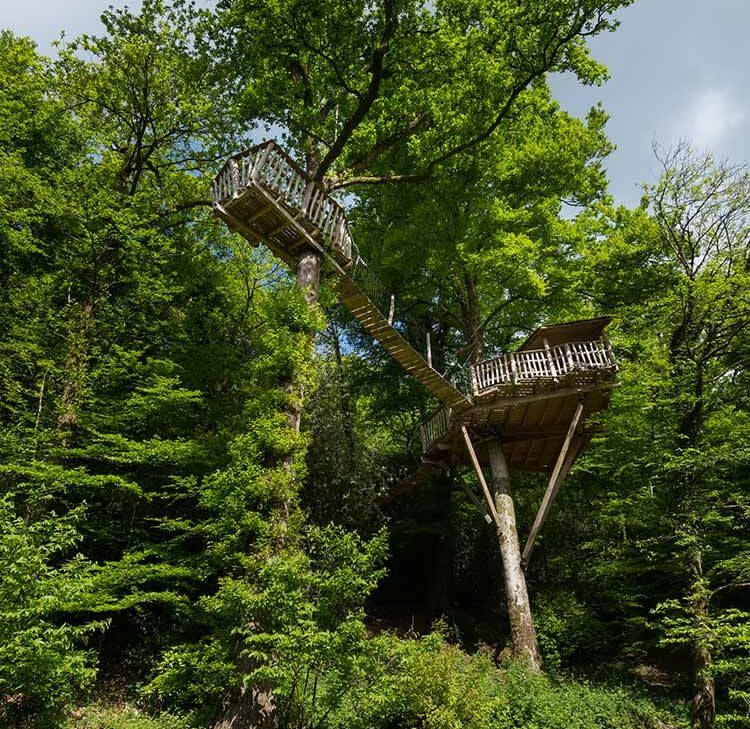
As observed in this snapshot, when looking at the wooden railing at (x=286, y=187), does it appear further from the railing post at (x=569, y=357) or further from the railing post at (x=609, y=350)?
the railing post at (x=609, y=350)

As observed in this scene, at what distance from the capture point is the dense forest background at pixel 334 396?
592cm

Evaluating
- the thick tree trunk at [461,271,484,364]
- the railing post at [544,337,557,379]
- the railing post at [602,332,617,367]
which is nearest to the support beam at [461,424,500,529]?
the railing post at [544,337,557,379]

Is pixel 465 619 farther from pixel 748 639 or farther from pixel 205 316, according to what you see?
pixel 205 316

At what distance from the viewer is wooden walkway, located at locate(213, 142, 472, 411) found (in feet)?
27.3

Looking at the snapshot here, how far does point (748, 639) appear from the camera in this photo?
260 inches

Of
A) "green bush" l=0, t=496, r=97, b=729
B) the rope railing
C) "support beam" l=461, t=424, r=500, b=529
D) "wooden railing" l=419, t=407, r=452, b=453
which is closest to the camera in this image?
"green bush" l=0, t=496, r=97, b=729

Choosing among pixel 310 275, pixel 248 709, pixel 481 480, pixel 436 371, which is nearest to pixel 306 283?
pixel 310 275

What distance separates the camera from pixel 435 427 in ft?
42.7

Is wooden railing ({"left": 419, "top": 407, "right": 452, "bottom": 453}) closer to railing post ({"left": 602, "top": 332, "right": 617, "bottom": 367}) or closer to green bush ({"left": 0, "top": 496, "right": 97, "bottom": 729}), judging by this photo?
railing post ({"left": 602, "top": 332, "right": 617, "bottom": 367})

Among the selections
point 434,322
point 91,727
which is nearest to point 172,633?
point 91,727

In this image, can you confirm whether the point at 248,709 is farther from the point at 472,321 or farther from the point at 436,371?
the point at 472,321

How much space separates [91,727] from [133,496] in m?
3.77

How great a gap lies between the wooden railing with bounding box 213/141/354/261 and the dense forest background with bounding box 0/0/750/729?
0.76 m

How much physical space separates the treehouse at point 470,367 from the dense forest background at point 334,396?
999 mm
